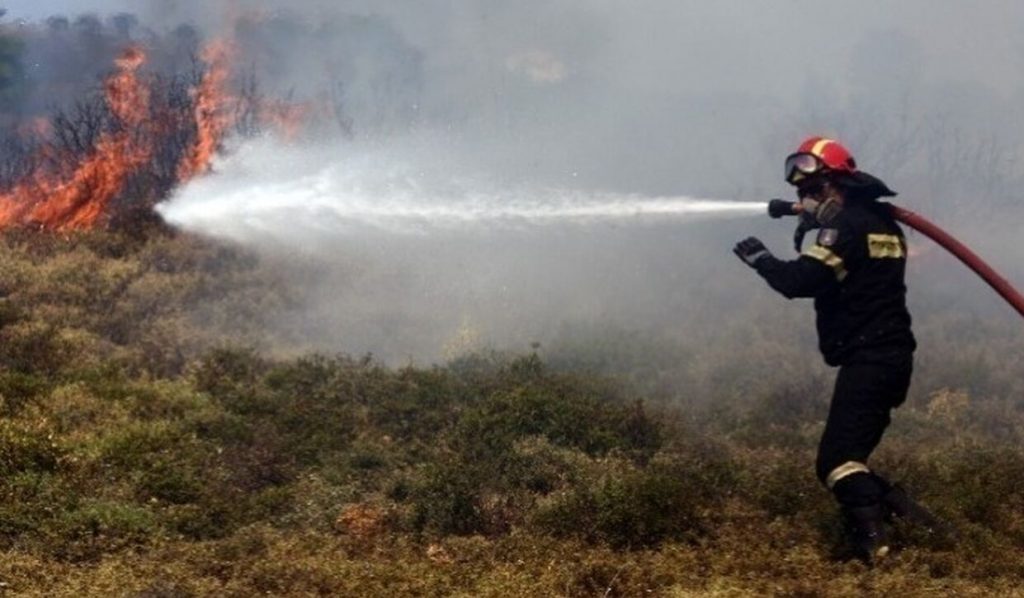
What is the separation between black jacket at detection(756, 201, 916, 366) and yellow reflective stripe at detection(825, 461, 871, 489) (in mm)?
610

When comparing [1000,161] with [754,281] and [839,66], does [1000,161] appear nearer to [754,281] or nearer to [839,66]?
[839,66]

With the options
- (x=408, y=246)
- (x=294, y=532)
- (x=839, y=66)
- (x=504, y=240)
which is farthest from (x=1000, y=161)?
(x=294, y=532)

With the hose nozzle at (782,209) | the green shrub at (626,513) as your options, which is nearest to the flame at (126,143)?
the green shrub at (626,513)

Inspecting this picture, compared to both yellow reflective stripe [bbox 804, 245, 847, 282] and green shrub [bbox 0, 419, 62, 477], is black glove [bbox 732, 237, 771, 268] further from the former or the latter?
green shrub [bbox 0, 419, 62, 477]

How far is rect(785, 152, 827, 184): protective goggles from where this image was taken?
6465mm

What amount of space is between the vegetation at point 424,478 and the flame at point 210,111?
6.72 metres

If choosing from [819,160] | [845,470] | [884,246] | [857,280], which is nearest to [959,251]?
[884,246]

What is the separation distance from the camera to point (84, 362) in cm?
1024

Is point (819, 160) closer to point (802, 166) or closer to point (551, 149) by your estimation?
point (802, 166)

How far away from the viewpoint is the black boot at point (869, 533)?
582cm

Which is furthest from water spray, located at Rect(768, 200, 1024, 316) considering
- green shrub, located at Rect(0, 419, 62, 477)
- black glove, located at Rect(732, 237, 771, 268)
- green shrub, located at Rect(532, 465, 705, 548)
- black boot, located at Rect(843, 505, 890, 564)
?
green shrub, located at Rect(0, 419, 62, 477)

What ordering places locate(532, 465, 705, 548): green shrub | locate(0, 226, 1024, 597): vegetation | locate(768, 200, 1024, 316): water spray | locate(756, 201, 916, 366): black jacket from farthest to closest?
locate(768, 200, 1024, 316): water spray
locate(532, 465, 705, 548): green shrub
locate(756, 201, 916, 366): black jacket
locate(0, 226, 1024, 597): vegetation

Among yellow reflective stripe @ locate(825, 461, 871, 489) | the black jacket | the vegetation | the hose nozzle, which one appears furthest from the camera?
the hose nozzle

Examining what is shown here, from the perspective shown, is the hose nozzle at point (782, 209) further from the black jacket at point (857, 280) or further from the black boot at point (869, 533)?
the black boot at point (869, 533)
